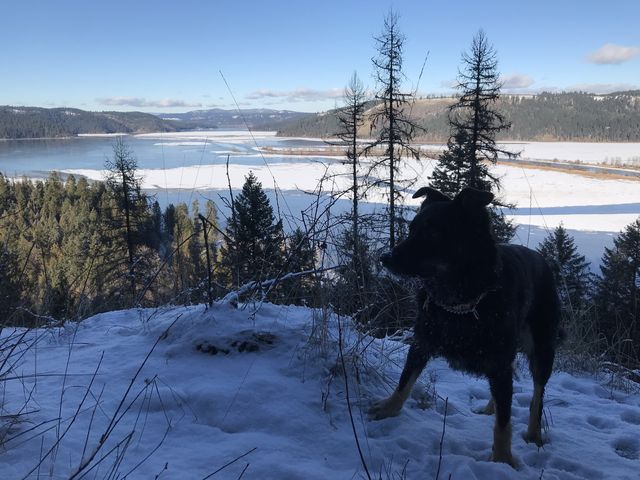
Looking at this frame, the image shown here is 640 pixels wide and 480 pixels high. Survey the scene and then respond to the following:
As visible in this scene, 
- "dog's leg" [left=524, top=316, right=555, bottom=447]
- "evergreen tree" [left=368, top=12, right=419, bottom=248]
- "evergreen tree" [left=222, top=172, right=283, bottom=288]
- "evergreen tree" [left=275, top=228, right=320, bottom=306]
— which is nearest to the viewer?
"dog's leg" [left=524, top=316, right=555, bottom=447]

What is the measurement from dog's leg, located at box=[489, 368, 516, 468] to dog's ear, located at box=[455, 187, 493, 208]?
0.98m

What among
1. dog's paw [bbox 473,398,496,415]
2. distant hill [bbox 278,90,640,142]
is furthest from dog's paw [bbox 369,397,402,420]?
distant hill [bbox 278,90,640,142]

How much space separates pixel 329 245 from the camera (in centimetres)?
360

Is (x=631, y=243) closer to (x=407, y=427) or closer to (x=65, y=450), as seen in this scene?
(x=407, y=427)

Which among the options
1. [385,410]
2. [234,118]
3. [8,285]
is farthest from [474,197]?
[8,285]

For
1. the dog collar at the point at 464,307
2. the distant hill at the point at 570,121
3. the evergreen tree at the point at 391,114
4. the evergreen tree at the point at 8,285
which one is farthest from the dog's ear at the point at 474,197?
the distant hill at the point at 570,121

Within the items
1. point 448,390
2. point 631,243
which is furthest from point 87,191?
point 448,390

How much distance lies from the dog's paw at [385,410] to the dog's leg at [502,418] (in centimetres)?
56

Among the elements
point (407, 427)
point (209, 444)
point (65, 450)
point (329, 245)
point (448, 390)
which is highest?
point (329, 245)

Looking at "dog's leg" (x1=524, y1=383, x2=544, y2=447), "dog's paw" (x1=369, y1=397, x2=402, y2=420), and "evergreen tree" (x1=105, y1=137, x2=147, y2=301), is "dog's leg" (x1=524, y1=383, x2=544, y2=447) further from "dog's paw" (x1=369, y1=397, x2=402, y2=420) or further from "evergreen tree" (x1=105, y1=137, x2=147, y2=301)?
"evergreen tree" (x1=105, y1=137, x2=147, y2=301)

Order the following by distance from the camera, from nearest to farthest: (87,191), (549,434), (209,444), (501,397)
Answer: (209,444)
(501,397)
(549,434)
(87,191)

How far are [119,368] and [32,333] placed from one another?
141 cm

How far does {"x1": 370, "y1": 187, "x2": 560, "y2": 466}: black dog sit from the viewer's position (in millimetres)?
2387

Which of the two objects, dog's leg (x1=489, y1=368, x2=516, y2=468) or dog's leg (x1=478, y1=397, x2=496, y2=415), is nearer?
dog's leg (x1=489, y1=368, x2=516, y2=468)
